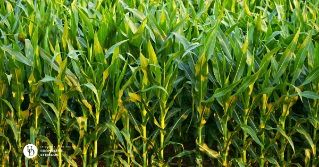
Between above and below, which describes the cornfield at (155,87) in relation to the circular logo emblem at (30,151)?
above

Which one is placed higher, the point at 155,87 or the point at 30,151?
the point at 155,87

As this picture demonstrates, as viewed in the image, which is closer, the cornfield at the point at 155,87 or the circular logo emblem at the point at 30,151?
the cornfield at the point at 155,87

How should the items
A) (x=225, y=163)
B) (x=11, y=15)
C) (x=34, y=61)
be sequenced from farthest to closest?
(x=11, y=15), (x=225, y=163), (x=34, y=61)

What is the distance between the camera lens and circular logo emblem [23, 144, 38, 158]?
7.72ft

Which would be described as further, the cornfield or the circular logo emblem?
the circular logo emblem

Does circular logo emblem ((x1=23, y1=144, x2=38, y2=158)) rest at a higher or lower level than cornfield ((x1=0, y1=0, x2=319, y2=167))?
lower

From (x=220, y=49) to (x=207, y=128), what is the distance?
0.55 meters

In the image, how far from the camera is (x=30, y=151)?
2.36 m

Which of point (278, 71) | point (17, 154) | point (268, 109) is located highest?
point (278, 71)

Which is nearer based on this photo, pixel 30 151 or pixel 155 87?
pixel 155 87

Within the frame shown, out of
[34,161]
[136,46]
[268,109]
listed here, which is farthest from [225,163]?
[34,161]

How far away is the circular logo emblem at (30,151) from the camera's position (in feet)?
7.72

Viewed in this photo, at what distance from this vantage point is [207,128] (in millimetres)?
2479

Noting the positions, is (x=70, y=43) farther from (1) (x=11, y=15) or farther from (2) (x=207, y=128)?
(2) (x=207, y=128)
